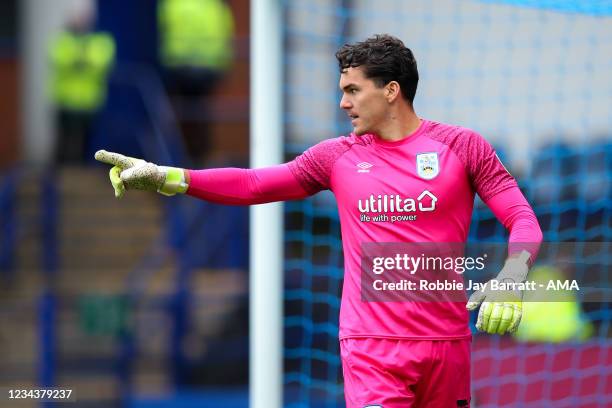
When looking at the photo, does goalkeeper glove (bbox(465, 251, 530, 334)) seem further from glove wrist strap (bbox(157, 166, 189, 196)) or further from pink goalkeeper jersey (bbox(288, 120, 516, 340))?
glove wrist strap (bbox(157, 166, 189, 196))

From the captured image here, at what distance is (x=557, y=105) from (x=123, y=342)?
12.5 feet

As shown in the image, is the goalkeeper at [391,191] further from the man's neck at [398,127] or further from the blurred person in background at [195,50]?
the blurred person in background at [195,50]

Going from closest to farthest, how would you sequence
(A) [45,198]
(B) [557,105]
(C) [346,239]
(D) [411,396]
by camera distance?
(D) [411,396] < (C) [346,239] < (B) [557,105] < (A) [45,198]

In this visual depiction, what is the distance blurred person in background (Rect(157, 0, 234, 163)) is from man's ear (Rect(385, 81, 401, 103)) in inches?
299

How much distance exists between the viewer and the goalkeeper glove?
3902 millimetres

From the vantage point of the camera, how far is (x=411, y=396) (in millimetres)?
4188

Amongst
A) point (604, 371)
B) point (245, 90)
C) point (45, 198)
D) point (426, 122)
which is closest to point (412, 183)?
point (426, 122)

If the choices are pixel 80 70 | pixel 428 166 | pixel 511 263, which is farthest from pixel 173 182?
pixel 80 70

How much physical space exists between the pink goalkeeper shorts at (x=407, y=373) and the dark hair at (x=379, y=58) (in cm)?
97

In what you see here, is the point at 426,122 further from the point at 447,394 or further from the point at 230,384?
the point at 230,384

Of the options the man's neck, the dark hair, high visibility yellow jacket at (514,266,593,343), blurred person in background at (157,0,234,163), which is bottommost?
high visibility yellow jacket at (514,266,593,343)

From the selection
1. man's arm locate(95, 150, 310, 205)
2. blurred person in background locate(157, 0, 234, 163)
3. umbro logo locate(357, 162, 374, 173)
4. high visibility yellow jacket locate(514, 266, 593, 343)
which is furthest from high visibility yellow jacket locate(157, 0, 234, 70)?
umbro logo locate(357, 162, 374, 173)

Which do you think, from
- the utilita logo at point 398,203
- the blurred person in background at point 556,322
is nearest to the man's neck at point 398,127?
the utilita logo at point 398,203

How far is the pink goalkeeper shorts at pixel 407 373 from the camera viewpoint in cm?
416
